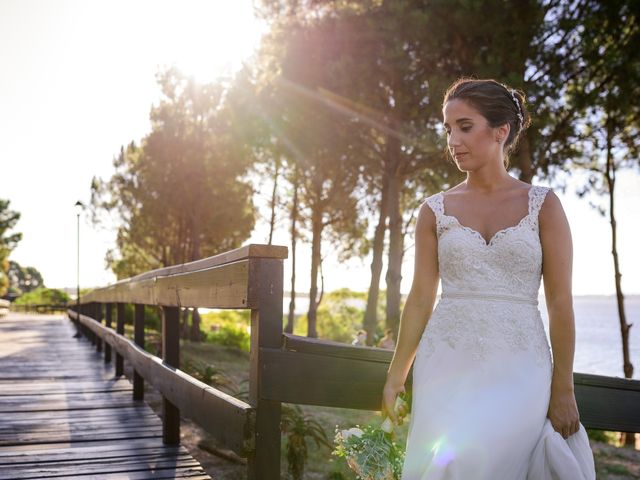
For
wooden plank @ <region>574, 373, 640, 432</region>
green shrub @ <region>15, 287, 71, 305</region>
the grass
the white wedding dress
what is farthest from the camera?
green shrub @ <region>15, 287, 71, 305</region>

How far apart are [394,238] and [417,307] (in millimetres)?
13922

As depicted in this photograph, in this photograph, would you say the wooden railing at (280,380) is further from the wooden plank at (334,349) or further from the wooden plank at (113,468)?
the wooden plank at (113,468)

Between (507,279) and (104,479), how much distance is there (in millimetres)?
2482

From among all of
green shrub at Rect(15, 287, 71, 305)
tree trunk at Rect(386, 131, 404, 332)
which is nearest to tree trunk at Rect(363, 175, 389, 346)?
tree trunk at Rect(386, 131, 404, 332)

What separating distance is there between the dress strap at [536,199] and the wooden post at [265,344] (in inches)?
40.3

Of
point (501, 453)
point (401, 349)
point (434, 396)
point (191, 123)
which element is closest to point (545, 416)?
point (501, 453)

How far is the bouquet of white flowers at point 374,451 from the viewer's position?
2.33 metres

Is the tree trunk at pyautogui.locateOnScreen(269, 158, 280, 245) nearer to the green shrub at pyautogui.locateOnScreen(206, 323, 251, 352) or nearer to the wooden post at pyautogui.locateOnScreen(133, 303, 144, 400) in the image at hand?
the green shrub at pyautogui.locateOnScreen(206, 323, 251, 352)

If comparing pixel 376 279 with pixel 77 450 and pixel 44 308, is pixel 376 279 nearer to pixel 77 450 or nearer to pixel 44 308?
pixel 77 450

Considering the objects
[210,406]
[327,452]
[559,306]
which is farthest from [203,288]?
[327,452]

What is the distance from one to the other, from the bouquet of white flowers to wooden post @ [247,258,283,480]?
0.32m

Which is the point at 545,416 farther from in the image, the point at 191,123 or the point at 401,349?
the point at 191,123

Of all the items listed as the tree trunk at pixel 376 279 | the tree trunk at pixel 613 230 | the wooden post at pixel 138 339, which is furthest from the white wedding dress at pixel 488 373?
the tree trunk at pixel 376 279

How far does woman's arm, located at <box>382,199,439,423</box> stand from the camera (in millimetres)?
2447
